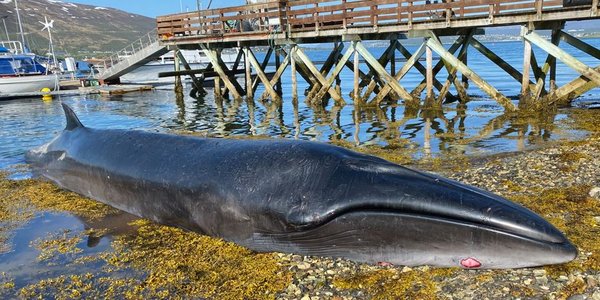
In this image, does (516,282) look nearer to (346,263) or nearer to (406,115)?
(346,263)

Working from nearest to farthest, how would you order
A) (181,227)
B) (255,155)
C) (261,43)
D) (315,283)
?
(315,283), (255,155), (181,227), (261,43)

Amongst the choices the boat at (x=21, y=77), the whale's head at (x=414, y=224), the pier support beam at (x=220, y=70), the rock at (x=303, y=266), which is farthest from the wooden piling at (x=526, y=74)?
the boat at (x=21, y=77)

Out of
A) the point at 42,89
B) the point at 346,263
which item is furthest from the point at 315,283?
the point at 42,89

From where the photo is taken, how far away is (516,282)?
4180 millimetres

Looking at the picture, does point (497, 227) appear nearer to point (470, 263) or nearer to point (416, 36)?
point (470, 263)

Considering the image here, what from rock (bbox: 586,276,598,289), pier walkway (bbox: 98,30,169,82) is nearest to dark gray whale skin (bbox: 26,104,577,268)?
rock (bbox: 586,276,598,289)

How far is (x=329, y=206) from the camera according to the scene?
467 centimetres

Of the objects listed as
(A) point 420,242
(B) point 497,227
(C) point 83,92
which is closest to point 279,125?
(A) point 420,242

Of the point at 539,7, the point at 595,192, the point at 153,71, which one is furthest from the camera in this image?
the point at 153,71

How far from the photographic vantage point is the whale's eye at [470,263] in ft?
14.2

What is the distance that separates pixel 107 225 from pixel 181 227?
1376 mm

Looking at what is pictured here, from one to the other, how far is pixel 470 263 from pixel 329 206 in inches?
56.4

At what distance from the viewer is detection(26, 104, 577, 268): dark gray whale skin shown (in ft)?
13.7

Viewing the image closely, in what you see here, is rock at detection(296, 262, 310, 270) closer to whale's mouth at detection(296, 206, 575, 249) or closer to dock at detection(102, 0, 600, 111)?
whale's mouth at detection(296, 206, 575, 249)
